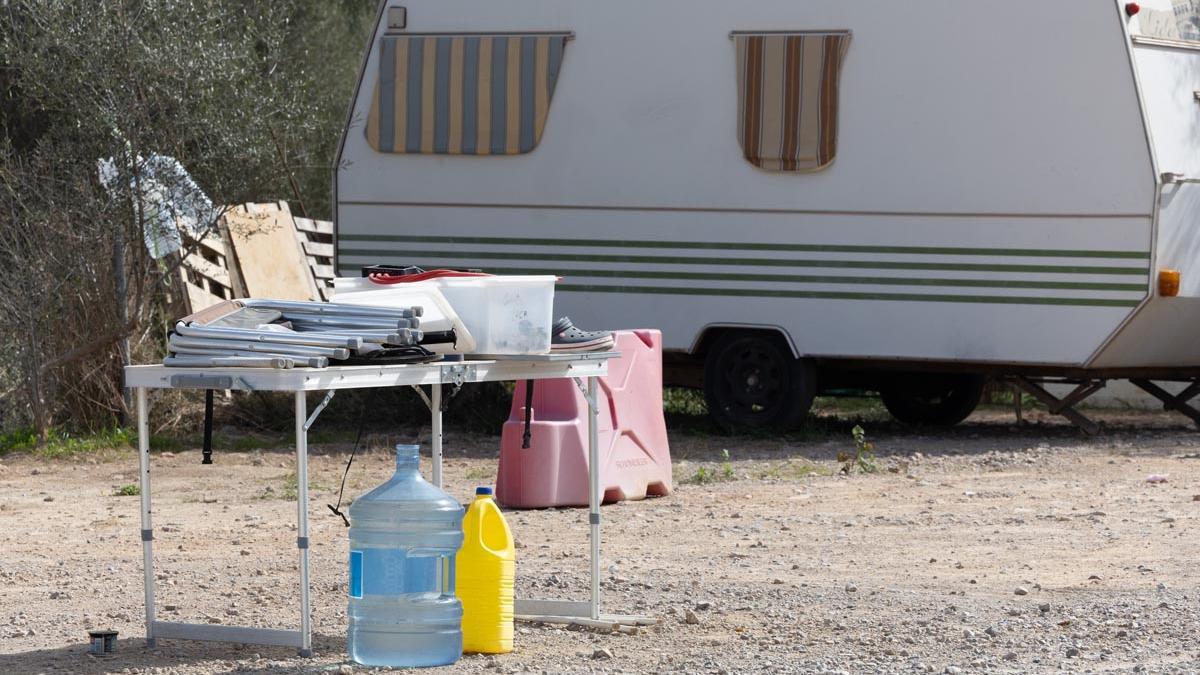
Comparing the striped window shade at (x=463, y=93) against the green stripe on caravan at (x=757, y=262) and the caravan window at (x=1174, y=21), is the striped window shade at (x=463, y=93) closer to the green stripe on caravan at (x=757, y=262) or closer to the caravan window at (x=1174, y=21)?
the green stripe on caravan at (x=757, y=262)

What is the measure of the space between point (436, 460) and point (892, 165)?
18.4ft

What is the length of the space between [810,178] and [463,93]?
2548 mm

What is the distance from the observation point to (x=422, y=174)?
11977 millimetres

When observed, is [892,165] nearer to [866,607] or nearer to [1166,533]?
[1166,533]

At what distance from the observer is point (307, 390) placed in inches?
183

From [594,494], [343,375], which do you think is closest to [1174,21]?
[594,494]

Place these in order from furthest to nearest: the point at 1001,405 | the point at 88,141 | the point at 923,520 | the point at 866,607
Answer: the point at 1001,405, the point at 88,141, the point at 923,520, the point at 866,607

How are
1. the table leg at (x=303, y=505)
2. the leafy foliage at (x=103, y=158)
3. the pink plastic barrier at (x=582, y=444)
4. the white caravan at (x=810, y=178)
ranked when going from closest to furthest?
1. the table leg at (x=303, y=505)
2. the pink plastic barrier at (x=582, y=444)
3. the white caravan at (x=810, y=178)
4. the leafy foliage at (x=103, y=158)

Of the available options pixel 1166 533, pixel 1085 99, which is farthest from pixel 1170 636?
pixel 1085 99

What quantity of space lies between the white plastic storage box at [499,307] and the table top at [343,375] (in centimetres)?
5

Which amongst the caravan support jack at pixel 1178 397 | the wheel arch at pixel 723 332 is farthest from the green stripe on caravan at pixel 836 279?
the caravan support jack at pixel 1178 397

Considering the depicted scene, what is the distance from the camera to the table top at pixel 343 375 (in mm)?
4691

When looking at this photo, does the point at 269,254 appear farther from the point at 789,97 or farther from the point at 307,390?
the point at 307,390

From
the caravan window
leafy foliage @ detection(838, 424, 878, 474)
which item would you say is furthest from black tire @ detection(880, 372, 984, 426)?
the caravan window
